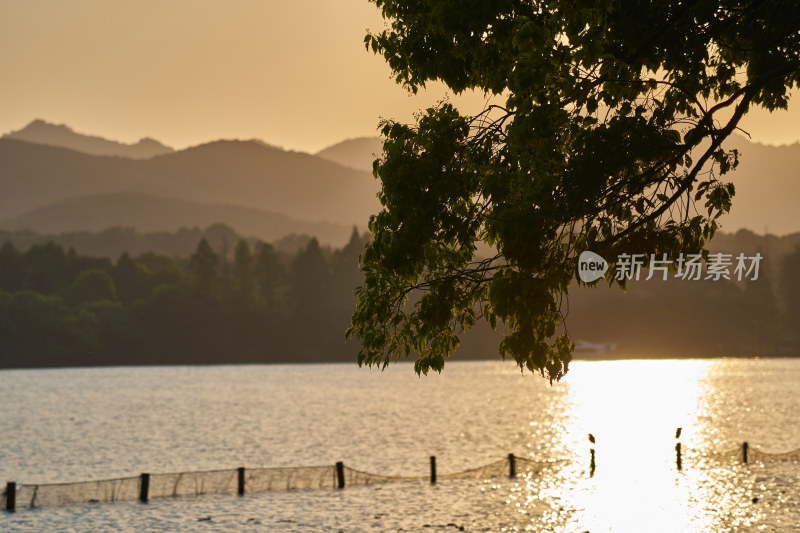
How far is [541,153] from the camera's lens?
48.4ft

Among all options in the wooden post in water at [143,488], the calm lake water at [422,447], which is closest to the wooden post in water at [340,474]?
the calm lake water at [422,447]

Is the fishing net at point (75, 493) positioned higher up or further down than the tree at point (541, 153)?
further down

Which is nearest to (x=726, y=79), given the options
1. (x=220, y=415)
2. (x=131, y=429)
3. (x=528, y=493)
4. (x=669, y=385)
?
(x=528, y=493)

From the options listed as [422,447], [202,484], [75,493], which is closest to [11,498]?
[75,493]

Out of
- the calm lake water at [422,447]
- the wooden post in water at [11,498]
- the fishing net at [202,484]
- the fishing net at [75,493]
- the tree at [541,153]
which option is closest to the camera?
the tree at [541,153]

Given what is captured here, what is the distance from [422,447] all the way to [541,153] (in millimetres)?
59706

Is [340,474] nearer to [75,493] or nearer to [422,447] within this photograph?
[75,493]

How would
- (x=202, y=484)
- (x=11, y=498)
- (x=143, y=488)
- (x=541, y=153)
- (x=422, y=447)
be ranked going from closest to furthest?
(x=541, y=153) → (x=11, y=498) → (x=143, y=488) → (x=202, y=484) → (x=422, y=447)

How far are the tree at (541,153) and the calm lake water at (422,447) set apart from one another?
697 inches

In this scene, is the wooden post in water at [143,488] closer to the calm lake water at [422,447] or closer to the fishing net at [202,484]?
the fishing net at [202,484]

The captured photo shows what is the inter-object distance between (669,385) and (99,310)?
4337 inches

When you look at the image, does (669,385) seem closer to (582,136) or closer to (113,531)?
(113,531)

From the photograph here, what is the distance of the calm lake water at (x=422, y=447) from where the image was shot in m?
35.6

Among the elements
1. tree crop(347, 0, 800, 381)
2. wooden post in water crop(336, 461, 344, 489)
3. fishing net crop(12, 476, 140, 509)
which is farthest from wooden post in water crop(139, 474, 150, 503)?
tree crop(347, 0, 800, 381)
